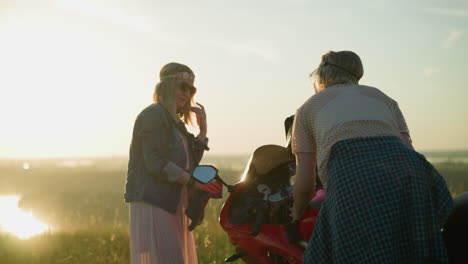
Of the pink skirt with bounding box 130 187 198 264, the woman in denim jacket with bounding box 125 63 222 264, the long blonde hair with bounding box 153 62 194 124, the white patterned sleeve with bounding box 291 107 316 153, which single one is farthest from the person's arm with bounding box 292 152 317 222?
the long blonde hair with bounding box 153 62 194 124

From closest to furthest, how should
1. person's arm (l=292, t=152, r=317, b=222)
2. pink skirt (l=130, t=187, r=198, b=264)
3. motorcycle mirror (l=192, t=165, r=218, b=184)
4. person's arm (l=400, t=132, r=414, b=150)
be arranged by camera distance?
person's arm (l=292, t=152, r=317, b=222) < person's arm (l=400, t=132, r=414, b=150) < motorcycle mirror (l=192, t=165, r=218, b=184) < pink skirt (l=130, t=187, r=198, b=264)

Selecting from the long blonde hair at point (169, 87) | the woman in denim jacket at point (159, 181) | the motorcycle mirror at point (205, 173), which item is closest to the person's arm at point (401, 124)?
the motorcycle mirror at point (205, 173)

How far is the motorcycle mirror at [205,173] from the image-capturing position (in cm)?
343

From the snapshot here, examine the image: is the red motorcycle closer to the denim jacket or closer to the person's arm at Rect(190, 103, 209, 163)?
the denim jacket

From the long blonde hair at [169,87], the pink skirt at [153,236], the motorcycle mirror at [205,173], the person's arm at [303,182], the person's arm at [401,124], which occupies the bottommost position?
the pink skirt at [153,236]

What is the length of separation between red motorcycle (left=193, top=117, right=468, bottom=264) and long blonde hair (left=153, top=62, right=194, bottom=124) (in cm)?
113

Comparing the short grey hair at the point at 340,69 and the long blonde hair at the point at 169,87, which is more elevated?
the long blonde hair at the point at 169,87

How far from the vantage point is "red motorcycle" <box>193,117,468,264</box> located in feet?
9.32

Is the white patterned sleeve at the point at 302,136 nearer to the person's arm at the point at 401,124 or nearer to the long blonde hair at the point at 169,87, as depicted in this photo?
Result: the person's arm at the point at 401,124

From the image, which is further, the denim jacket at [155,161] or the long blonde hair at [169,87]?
the long blonde hair at [169,87]

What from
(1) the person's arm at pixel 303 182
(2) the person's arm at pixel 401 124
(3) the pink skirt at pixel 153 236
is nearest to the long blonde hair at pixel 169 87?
(3) the pink skirt at pixel 153 236

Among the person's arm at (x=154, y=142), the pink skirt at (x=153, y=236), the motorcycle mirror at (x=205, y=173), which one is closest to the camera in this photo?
the motorcycle mirror at (x=205, y=173)

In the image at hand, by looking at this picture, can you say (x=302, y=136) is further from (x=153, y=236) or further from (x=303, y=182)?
(x=153, y=236)

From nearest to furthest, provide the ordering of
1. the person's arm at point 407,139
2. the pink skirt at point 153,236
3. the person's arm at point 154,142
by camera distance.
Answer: the person's arm at point 407,139, the person's arm at point 154,142, the pink skirt at point 153,236
